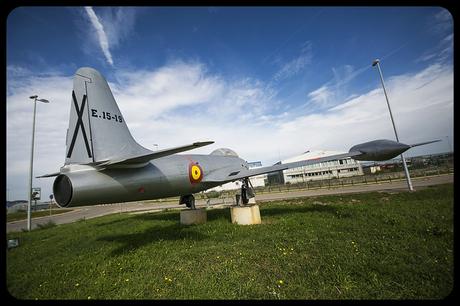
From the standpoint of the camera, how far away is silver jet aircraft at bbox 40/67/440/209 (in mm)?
4648

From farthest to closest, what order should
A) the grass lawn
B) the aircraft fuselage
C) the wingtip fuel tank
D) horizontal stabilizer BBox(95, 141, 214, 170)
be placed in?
the wingtip fuel tank
the aircraft fuselage
horizontal stabilizer BBox(95, 141, 214, 170)
the grass lawn

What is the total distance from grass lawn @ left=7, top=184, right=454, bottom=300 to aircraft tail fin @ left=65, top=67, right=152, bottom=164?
8.75ft

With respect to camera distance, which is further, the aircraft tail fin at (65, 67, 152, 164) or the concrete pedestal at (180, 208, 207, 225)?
the concrete pedestal at (180, 208, 207, 225)

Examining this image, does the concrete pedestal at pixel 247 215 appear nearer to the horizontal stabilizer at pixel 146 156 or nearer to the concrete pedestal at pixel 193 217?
the concrete pedestal at pixel 193 217

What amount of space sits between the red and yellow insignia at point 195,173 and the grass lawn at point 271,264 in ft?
6.66

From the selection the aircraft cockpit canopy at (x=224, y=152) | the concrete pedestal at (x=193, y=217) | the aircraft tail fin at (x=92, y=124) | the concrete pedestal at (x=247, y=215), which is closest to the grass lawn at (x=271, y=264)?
the concrete pedestal at (x=247, y=215)

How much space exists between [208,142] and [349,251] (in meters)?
3.91

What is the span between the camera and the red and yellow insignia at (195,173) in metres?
8.07

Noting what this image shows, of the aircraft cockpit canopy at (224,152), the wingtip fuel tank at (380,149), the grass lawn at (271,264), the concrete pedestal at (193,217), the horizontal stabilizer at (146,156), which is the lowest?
the grass lawn at (271,264)

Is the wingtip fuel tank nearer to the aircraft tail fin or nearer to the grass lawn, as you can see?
the grass lawn

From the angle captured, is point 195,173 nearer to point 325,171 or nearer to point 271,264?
point 271,264

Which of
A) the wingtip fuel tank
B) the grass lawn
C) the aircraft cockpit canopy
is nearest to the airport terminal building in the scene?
the aircraft cockpit canopy

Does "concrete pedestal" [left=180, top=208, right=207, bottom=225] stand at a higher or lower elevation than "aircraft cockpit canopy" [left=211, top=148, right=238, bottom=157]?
lower
